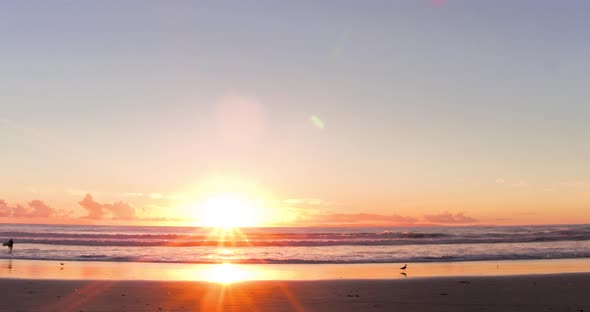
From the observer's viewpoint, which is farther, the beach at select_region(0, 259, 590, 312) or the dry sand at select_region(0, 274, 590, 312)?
the beach at select_region(0, 259, 590, 312)

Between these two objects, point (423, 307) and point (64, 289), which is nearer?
point (423, 307)

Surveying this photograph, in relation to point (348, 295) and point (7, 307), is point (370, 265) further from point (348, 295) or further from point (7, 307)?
point (7, 307)

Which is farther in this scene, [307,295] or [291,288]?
[291,288]

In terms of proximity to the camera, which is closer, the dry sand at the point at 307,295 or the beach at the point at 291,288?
the dry sand at the point at 307,295

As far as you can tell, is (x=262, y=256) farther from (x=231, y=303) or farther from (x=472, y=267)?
(x=231, y=303)

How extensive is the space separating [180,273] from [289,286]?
6383 mm

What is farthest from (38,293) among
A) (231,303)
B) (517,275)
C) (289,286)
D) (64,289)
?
(517,275)

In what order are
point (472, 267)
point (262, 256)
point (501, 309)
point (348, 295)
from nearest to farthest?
point (501, 309)
point (348, 295)
point (472, 267)
point (262, 256)

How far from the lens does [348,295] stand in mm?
15211

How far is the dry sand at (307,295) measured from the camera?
13.4 m

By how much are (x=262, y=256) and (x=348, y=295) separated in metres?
16.1

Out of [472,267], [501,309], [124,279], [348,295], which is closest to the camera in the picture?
[501,309]

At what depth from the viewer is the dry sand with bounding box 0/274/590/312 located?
43.9 feet

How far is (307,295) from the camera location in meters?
15.2
